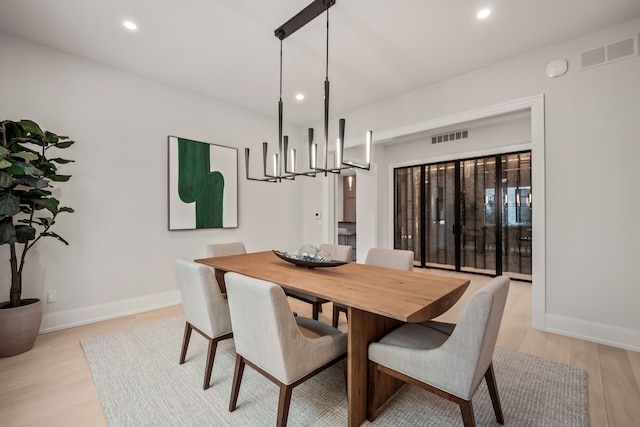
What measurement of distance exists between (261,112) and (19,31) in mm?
2653

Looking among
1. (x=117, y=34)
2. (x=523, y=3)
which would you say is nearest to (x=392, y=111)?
(x=523, y=3)

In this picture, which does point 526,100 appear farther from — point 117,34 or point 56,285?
point 56,285

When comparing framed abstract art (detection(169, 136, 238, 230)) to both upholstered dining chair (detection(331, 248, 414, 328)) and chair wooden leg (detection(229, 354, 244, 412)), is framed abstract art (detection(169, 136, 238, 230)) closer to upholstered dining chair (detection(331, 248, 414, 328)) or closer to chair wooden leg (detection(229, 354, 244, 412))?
upholstered dining chair (detection(331, 248, 414, 328))

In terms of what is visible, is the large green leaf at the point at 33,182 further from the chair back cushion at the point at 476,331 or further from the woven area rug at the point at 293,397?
the chair back cushion at the point at 476,331

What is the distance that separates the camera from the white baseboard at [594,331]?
240 cm

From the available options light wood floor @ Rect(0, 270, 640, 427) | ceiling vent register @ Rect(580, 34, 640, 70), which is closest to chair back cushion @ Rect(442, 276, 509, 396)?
light wood floor @ Rect(0, 270, 640, 427)

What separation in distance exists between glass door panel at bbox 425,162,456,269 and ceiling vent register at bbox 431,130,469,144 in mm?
472

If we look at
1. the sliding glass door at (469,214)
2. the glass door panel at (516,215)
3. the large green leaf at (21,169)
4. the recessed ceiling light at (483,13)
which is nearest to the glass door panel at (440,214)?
the sliding glass door at (469,214)

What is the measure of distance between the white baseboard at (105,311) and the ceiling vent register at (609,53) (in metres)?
5.09

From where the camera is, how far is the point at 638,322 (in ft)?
7.79

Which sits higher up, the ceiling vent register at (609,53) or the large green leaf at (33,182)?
the ceiling vent register at (609,53)

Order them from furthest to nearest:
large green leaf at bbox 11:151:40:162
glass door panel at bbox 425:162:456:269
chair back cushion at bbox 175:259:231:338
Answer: glass door panel at bbox 425:162:456:269, large green leaf at bbox 11:151:40:162, chair back cushion at bbox 175:259:231:338

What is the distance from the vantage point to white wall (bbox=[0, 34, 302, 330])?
2732 mm

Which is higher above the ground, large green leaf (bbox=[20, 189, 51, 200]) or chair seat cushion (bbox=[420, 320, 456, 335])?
large green leaf (bbox=[20, 189, 51, 200])
